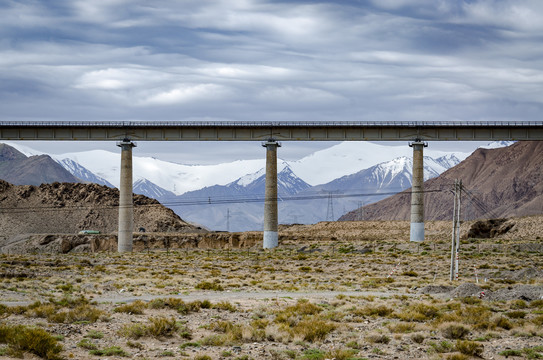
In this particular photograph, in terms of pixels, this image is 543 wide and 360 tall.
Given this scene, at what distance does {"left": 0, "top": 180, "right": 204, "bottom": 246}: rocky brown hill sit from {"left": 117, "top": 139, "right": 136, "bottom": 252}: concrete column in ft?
114

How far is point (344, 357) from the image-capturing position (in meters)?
20.2

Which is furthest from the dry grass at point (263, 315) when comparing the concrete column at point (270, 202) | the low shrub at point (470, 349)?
the concrete column at point (270, 202)

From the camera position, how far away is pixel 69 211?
12250 centimetres

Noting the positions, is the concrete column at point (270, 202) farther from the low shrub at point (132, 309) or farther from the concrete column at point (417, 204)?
the low shrub at point (132, 309)

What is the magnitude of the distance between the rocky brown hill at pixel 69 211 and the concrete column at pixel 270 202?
39232 millimetres

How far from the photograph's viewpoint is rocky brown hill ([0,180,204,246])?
378ft

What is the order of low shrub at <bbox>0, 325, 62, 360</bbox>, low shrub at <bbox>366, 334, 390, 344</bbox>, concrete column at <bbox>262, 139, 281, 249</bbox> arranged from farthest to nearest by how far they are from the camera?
concrete column at <bbox>262, 139, 281, 249</bbox> → low shrub at <bbox>366, 334, 390, 344</bbox> → low shrub at <bbox>0, 325, 62, 360</bbox>

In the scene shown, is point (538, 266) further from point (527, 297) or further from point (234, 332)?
point (234, 332)

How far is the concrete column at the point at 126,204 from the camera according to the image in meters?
78.2

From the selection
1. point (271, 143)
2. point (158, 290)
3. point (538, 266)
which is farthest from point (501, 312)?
point (271, 143)

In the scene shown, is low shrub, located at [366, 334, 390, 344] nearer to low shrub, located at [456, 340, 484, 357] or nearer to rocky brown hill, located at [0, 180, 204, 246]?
low shrub, located at [456, 340, 484, 357]

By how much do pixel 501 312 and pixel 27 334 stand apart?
1718 cm

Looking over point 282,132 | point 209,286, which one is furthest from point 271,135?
point 209,286

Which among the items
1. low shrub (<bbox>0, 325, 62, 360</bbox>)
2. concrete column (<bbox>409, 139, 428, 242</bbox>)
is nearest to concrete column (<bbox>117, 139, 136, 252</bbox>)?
concrete column (<bbox>409, 139, 428, 242</bbox>)
